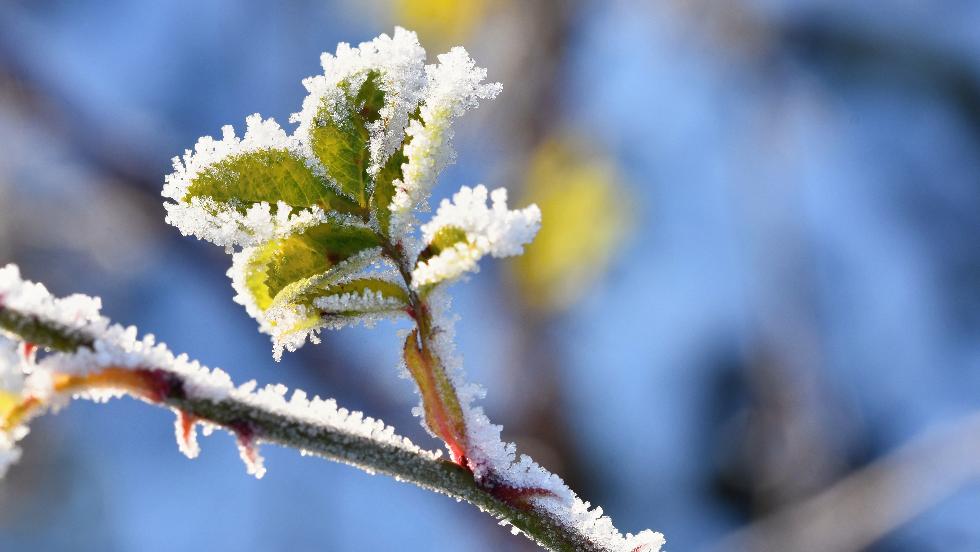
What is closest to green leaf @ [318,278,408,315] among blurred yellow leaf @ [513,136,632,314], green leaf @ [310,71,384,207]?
green leaf @ [310,71,384,207]

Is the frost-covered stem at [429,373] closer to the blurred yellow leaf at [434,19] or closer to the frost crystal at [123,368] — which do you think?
the frost crystal at [123,368]

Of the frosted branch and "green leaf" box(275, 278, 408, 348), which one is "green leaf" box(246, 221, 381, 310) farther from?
the frosted branch

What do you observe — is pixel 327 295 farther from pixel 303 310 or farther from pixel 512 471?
pixel 512 471

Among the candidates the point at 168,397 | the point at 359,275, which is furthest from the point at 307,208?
the point at 168,397

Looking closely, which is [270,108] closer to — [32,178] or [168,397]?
[32,178]

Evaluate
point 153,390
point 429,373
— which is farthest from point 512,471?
point 153,390
